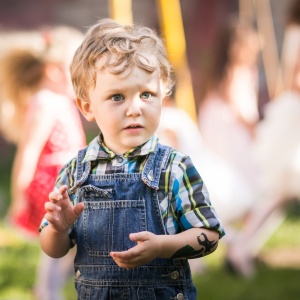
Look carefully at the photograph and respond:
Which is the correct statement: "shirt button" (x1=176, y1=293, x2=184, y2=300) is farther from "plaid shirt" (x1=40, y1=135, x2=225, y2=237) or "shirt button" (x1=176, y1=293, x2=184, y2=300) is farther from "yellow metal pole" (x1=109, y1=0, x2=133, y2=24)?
"yellow metal pole" (x1=109, y1=0, x2=133, y2=24)

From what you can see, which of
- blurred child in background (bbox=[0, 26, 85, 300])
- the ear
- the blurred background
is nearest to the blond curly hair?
the ear

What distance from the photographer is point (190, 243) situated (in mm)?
2299

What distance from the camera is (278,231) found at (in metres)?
6.11

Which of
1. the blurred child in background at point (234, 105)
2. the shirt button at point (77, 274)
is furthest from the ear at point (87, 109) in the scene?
the blurred child in background at point (234, 105)

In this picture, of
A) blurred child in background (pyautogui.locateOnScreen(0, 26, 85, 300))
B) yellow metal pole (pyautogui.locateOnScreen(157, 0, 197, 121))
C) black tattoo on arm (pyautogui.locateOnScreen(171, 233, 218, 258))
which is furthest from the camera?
yellow metal pole (pyautogui.locateOnScreen(157, 0, 197, 121))

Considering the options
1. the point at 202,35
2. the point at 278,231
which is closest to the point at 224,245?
the point at 278,231

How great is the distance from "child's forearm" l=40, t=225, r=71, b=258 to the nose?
0.40m

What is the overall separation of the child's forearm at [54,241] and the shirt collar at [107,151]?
23 centimetres

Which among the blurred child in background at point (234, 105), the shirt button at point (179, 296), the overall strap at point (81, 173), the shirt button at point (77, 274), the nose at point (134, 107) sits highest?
the blurred child in background at point (234, 105)

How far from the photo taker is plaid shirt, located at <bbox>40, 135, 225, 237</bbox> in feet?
7.65

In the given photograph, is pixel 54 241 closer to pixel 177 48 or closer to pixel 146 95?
pixel 146 95

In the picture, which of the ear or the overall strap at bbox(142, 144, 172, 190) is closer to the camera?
the overall strap at bbox(142, 144, 172, 190)

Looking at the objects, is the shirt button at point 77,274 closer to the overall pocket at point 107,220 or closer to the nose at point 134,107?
the overall pocket at point 107,220

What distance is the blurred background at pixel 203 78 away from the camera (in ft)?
17.4
